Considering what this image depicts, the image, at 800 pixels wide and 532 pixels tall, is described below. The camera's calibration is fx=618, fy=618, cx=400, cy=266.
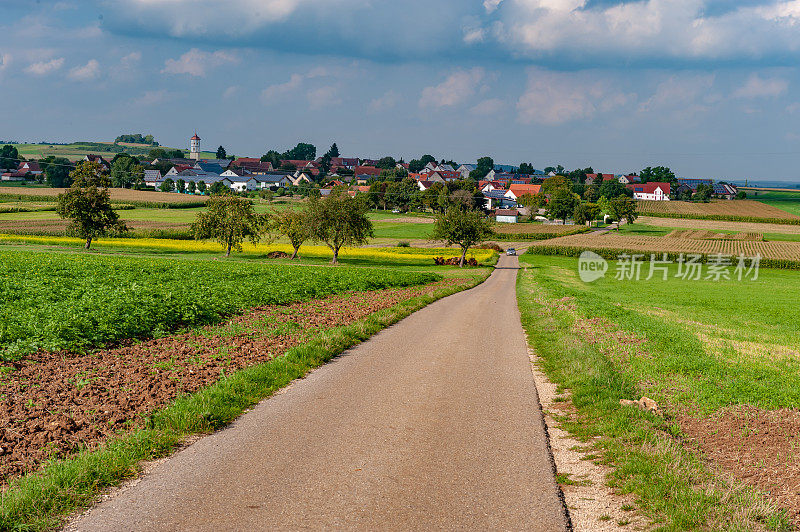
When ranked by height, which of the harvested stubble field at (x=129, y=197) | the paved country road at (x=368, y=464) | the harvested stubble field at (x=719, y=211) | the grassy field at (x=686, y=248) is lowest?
the paved country road at (x=368, y=464)

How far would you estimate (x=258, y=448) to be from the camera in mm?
9875

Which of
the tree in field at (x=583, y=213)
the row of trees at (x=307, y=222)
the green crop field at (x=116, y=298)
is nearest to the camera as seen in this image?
the green crop field at (x=116, y=298)

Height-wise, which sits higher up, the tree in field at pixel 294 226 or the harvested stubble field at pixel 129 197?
the harvested stubble field at pixel 129 197

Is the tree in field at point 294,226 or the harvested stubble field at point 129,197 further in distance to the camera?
the harvested stubble field at point 129,197

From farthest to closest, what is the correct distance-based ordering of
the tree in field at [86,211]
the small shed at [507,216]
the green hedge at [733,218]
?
the small shed at [507,216] → the green hedge at [733,218] → the tree in field at [86,211]

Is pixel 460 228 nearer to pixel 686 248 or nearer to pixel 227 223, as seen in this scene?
pixel 227 223

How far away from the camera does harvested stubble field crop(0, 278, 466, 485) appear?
378 inches

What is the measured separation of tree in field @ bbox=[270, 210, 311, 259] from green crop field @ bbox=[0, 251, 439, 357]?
31464 millimetres

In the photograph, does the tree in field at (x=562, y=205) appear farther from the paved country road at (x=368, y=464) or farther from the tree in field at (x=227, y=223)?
the paved country road at (x=368, y=464)

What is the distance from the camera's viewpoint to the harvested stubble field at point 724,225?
123 meters

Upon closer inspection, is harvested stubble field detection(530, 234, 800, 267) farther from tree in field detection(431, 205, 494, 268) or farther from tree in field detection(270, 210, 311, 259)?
tree in field detection(270, 210, 311, 259)

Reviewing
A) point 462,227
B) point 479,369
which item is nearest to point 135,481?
point 479,369

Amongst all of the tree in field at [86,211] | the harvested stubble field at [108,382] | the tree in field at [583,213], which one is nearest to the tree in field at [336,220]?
the tree in field at [86,211]

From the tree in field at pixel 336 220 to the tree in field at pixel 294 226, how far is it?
772 millimetres
